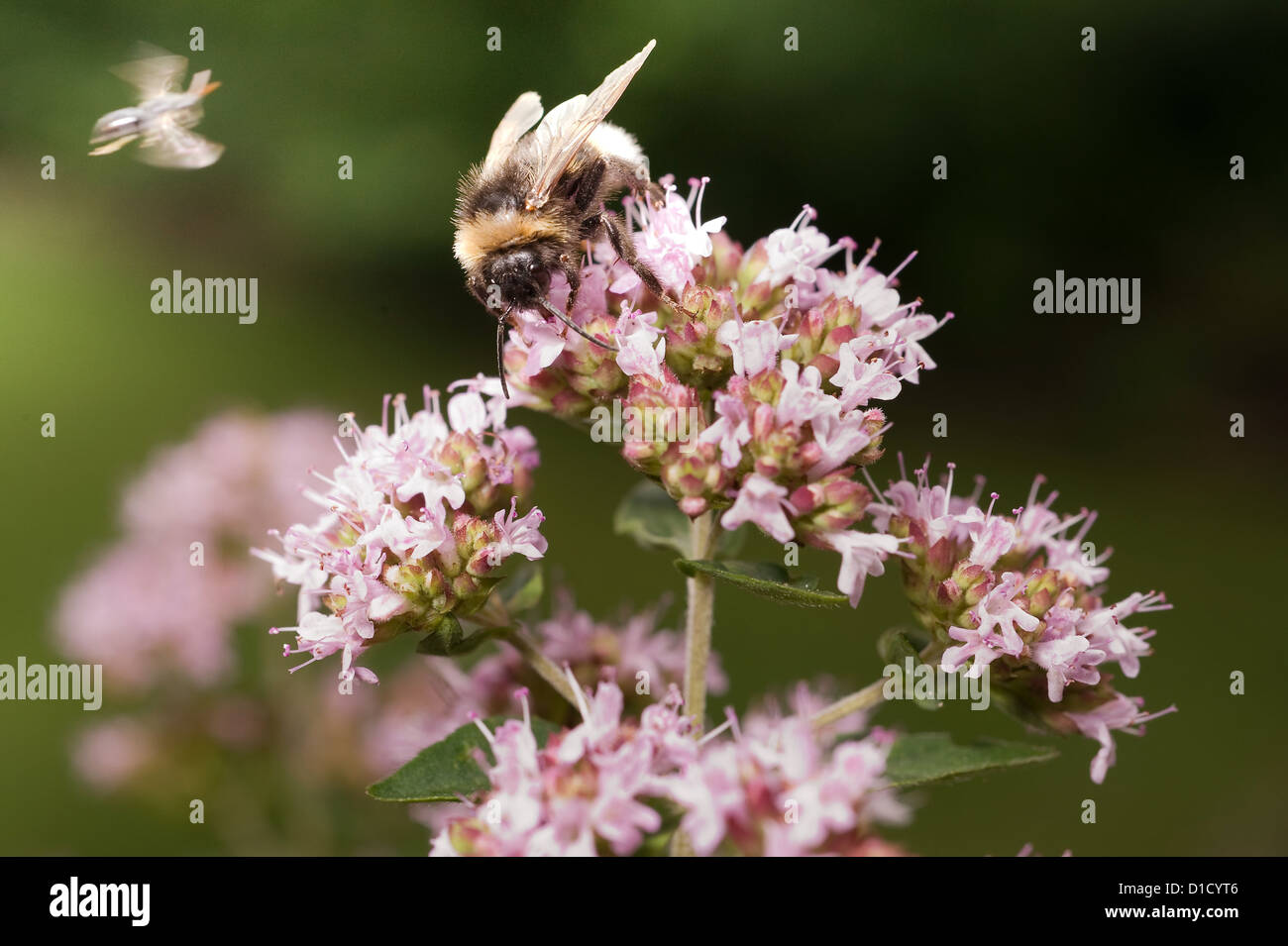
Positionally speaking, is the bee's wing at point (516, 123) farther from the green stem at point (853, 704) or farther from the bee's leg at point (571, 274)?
the green stem at point (853, 704)

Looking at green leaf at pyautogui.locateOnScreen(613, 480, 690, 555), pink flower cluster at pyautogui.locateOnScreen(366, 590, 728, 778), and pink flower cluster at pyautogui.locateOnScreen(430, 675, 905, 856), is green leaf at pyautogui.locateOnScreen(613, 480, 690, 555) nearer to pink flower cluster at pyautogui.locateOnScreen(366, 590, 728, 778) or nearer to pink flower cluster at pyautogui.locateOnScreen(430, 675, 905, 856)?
pink flower cluster at pyautogui.locateOnScreen(366, 590, 728, 778)

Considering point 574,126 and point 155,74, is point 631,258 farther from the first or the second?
point 155,74

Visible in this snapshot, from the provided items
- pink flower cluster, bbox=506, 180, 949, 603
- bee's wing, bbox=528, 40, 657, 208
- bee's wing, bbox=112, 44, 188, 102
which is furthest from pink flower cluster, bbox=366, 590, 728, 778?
bee's wing, bbox=112, 44, 188, 102

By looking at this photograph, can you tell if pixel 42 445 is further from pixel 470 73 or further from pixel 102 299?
pixel 470 73

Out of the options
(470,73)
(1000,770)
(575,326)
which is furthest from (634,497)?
(470,73)

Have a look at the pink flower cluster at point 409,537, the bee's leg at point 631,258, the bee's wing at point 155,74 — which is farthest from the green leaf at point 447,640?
the bee's wing at point 155,74
